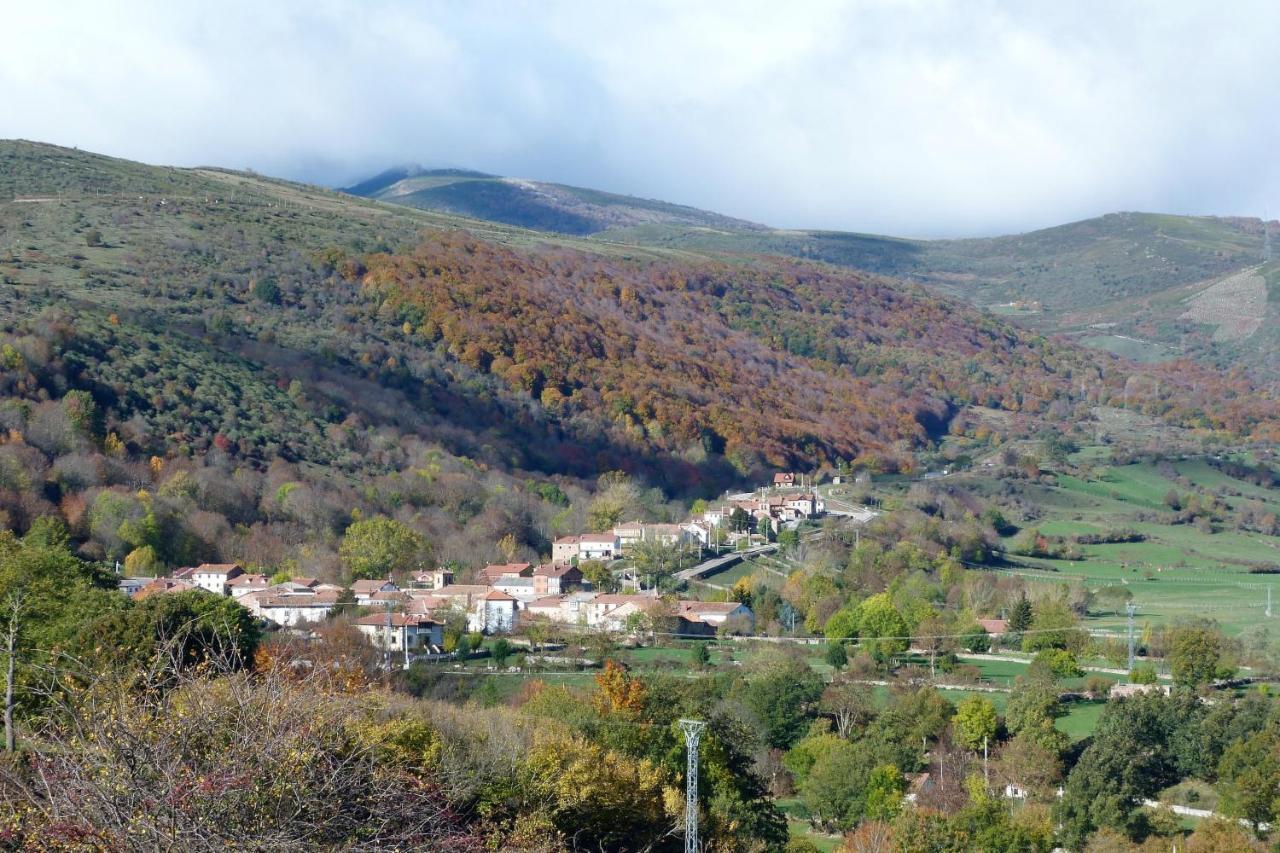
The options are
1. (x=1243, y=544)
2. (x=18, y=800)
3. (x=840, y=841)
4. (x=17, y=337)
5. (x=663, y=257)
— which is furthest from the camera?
(x=663, y=257)

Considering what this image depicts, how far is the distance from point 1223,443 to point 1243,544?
2878cm

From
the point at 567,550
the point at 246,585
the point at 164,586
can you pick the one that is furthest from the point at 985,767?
the point at 567,550

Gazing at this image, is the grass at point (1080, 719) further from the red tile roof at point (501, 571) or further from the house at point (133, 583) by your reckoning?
the house at point (133, 583)

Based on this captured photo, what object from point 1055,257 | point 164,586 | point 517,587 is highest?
point 1055,257

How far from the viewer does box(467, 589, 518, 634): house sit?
122ft

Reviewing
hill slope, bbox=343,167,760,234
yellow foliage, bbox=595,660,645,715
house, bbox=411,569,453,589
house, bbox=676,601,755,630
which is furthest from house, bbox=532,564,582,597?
hill slope, bbox=343,167,760,234

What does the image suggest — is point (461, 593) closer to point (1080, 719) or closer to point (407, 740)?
point (1080, 719)

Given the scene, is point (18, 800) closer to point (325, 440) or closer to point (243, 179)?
point (325, 440)

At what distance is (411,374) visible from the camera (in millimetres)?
63688

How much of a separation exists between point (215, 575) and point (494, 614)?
672 cm

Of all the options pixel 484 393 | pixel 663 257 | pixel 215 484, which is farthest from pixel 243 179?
pixel 215 484

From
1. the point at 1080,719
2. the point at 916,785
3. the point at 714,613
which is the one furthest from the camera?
the point at 714,613

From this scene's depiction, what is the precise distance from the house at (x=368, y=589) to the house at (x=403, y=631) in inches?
94.9

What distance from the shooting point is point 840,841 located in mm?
24391
